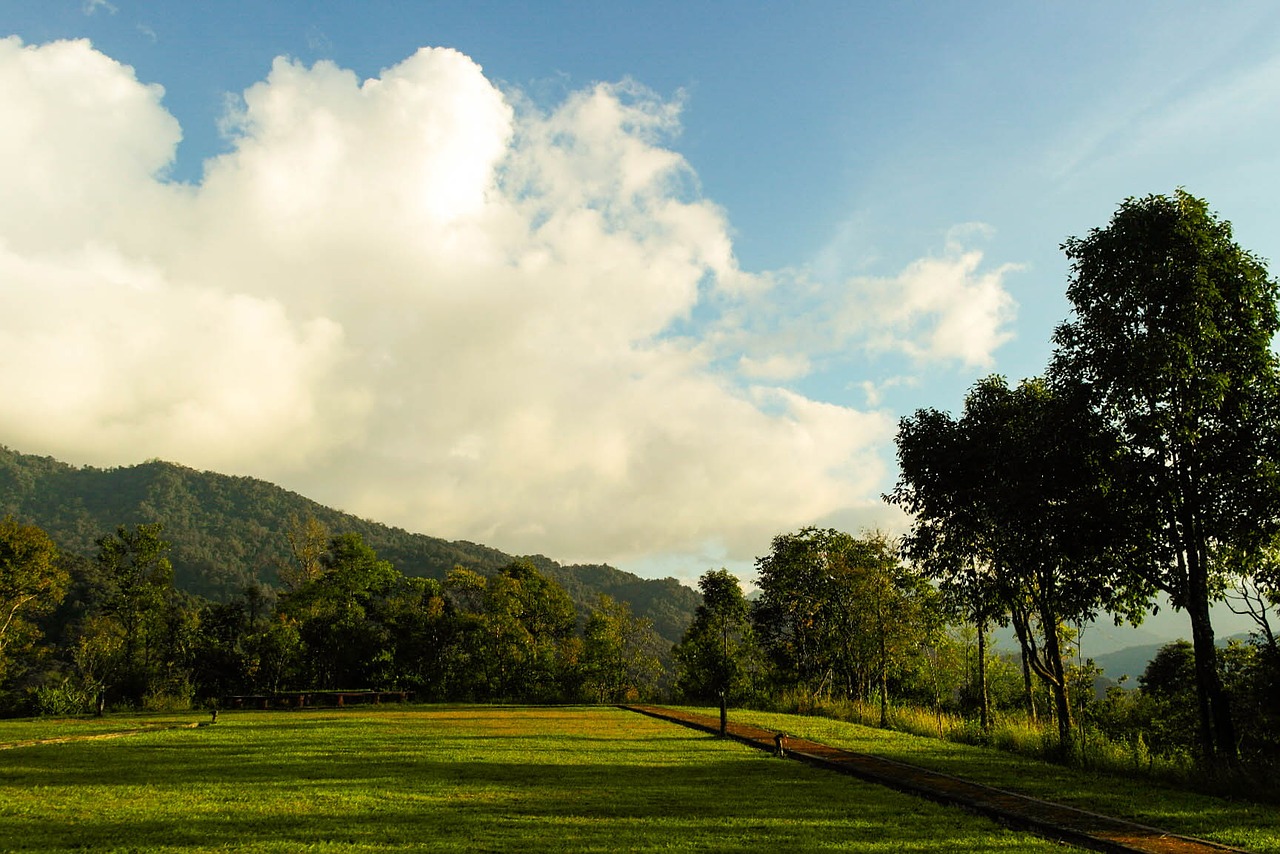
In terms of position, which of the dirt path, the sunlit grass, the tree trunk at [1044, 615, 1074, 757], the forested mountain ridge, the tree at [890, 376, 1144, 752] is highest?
the forested mountain ridge

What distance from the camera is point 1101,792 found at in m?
13.0

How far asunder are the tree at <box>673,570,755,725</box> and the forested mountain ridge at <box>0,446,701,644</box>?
76.5 metres

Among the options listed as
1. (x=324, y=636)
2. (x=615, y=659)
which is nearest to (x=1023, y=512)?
(x=615, y=659)

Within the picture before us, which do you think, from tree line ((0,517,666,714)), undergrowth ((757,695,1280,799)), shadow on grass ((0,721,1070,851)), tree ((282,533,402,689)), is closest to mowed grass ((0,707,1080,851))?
shadow on grass ((0,721,1070,851))

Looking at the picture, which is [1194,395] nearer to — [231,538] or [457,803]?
[457,803]

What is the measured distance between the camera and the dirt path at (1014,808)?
30.4ft

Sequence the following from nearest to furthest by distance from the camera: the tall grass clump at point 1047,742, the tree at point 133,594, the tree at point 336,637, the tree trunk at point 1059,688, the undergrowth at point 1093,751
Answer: the undergrowth at point 1093,751 → the tall grass clump at point 1047,742 → the tree trunk at point 1059,688 → the tree at point 133,594 → the tree at point 336,637

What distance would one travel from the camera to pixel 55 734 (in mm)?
24078

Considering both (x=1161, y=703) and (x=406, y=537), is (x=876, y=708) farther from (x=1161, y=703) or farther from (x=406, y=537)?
(x=406, y=537)

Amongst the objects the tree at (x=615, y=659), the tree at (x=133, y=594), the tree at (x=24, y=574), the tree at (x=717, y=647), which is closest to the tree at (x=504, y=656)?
the tree at (x=615, y=659)

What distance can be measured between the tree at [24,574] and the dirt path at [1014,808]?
44685 millimetres

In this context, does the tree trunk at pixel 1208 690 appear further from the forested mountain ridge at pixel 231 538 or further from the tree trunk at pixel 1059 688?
the forested mountain ridge at pixel 231 538

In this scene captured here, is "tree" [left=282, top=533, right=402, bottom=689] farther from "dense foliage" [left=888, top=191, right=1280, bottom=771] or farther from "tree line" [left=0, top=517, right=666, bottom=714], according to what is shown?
"dense foliage" [left=888, top=191, right=1280, bottom=771]

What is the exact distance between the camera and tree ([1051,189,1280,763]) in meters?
15.5
